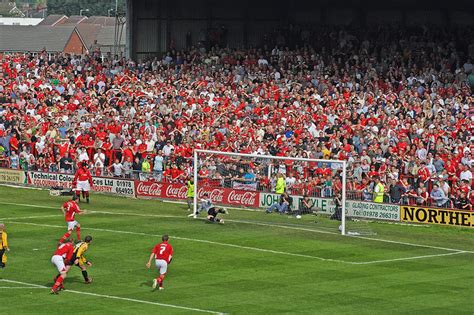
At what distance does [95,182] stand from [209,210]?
1096cm

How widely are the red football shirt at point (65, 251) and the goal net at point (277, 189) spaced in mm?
14168

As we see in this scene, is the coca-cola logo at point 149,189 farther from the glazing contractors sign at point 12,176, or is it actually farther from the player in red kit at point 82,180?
the glazing contractors sign at point 12,176

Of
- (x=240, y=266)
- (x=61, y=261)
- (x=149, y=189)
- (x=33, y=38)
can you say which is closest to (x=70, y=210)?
(x=240, y=266)

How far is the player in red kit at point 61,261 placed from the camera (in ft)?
109

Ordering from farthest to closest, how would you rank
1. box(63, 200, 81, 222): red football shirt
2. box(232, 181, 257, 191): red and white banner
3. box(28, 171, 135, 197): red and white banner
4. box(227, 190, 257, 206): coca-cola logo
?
1. box(28, 171, 135, 197): red and white banner
2. box(227, 190, 257, 206): coca-cola logo
3. box(232, 181, 257, 191): red and white banner
4. box(63, 200, 81, 222): red football shirt

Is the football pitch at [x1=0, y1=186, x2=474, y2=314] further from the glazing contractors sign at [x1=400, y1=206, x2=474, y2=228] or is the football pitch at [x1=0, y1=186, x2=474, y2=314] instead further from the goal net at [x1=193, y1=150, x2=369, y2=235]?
the glazing contractors sign at [x1=400, y1=206, x2=474, y2=228]

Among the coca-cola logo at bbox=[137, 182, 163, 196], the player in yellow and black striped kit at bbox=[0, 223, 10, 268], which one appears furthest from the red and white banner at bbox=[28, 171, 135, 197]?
the player in yellow and black striped kit at bbox=[0, 223, 10, 268]

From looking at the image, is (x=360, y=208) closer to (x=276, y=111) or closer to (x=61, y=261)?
(x=276, y=111)

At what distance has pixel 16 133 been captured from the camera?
60.8 m

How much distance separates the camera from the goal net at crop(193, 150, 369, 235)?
152ft

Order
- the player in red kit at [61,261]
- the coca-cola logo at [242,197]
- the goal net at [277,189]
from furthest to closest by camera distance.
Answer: the coca-cola logo at [242,197]
the goal net at [277,189]
the player in red kit at [61,261]

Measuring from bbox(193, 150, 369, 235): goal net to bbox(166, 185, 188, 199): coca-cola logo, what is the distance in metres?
3.13

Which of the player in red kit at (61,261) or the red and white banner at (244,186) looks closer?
the player in red kit at (61,261)

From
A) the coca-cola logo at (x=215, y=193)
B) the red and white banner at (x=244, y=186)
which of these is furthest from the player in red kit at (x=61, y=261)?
the red and white banner at (x=244, y=186)
